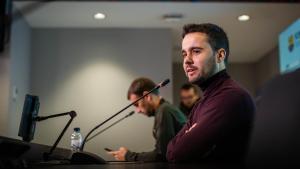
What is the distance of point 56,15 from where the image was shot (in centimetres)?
359

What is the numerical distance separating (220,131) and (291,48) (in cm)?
250

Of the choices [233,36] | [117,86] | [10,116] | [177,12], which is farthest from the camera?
[233,36]

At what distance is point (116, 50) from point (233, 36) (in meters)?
1.33

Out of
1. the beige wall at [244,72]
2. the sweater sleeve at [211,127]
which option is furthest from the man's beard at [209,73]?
the beige wall at [244,72]

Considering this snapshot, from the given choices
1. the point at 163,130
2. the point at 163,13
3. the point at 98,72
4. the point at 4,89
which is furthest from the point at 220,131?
the point at 98,72

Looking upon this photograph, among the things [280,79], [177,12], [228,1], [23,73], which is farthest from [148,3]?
[280,79]

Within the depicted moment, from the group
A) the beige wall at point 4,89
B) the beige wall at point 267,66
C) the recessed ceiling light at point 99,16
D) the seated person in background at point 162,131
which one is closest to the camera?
the seated person in background at point 162,131

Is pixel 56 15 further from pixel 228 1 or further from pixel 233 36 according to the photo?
pixel 233 36

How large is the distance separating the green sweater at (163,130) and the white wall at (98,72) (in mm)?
1543

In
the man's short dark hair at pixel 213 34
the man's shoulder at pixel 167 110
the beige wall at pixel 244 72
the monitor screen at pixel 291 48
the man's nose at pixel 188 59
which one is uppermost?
the beige wall at pixel 244 72

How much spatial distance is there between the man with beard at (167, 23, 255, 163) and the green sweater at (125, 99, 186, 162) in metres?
0.86

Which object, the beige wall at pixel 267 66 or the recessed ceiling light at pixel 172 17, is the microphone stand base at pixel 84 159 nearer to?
the recessed ceiling light at pixel 172 17

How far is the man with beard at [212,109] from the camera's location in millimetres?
1040

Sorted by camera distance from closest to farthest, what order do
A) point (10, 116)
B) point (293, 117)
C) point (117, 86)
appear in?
point (293, 117), point (10, 116), point (117, 86)
